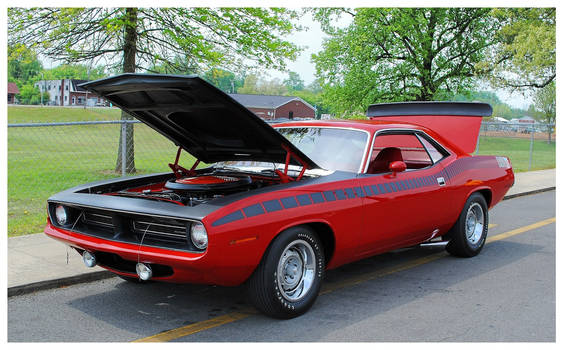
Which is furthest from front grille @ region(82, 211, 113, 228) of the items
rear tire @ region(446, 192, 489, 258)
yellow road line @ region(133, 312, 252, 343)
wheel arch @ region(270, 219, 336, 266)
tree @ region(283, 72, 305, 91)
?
tree @ region(283, 72, 305, 91)

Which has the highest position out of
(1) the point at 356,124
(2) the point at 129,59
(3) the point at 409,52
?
(3) the point at 409,52

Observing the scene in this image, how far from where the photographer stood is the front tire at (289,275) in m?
4.35

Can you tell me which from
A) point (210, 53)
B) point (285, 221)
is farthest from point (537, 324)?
point (210, 53)

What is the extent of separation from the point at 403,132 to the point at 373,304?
209 centimetres

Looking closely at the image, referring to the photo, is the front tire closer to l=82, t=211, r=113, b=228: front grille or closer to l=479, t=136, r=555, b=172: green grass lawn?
l=82, t=211, r=113, b=228: front grille

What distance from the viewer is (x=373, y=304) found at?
16.2 feet

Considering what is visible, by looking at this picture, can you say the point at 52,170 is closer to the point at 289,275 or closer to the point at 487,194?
the point at 487,194

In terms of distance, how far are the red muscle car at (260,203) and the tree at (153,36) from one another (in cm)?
844

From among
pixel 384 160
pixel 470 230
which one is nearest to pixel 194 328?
pixel 384 160

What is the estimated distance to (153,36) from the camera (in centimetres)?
1508

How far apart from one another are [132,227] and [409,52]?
21281mm

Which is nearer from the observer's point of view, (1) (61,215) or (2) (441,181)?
(1) (61,215)

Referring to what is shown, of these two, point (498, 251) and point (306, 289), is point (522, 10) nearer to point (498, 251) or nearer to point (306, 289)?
point (498, 251)

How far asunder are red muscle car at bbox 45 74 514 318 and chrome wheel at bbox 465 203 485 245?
0.02 meters
